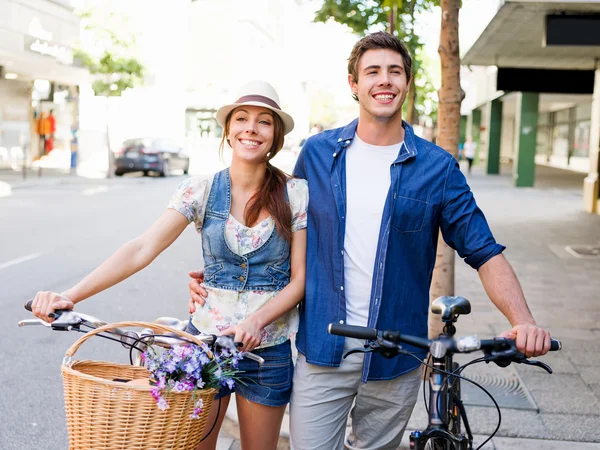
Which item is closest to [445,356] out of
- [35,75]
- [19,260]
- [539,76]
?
[19,260]

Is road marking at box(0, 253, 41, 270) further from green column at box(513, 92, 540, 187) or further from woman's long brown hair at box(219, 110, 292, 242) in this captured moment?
green column at box(513, 92, 540, 187)

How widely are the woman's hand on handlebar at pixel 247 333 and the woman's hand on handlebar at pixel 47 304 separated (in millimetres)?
543

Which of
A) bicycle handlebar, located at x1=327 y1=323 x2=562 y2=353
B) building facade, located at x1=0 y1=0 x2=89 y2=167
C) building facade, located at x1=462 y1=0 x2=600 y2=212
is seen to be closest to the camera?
bicycle handlebar, located at x1=327 y1=323 x2=562 y2=353

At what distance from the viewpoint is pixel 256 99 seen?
2992mm

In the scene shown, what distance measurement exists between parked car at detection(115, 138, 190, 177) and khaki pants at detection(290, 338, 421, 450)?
26380 mm

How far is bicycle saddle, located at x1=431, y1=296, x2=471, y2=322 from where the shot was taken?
2.58m

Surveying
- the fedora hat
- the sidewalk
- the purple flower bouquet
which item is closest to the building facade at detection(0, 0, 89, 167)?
the sidewalk

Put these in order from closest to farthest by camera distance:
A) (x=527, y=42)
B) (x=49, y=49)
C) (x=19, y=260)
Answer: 1. (x=19, y=260)
2. (x=527, y=42)
3. (x=49, y=49)

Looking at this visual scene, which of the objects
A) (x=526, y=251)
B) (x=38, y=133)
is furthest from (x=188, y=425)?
(x=38, y=133)

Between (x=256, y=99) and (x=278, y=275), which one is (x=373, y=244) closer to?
(x=278, y=275)

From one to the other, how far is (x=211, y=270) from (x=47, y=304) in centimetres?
65

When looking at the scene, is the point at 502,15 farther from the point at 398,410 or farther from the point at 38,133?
the point at 38,133

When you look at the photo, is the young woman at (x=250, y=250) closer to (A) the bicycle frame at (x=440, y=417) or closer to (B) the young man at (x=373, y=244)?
(B) the young man at (x=373, y=244)

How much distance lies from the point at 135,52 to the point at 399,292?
26996 millimetres
